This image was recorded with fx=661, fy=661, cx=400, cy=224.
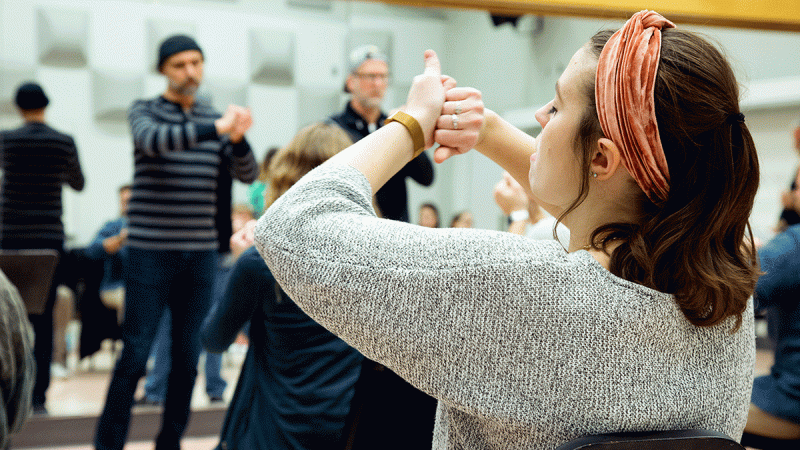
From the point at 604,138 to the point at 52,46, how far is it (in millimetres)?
4476

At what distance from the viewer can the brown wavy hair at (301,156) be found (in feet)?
5.38

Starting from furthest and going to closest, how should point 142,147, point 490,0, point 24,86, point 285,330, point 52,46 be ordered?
point 52,46, point 24,86, point 142,147, point 490,0, point 285,330

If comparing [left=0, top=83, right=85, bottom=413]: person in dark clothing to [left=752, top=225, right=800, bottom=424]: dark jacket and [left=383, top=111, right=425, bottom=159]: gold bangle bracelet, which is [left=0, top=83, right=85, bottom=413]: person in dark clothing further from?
[left=752, top=225, right=800, bottom=424]: dark jacket

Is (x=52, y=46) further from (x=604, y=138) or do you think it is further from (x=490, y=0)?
(x=604, y=138)

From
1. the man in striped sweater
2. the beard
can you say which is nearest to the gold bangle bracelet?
the man in striped sweater

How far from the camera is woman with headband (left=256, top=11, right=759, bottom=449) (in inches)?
24.0

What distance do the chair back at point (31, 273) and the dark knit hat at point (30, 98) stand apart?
0.94m

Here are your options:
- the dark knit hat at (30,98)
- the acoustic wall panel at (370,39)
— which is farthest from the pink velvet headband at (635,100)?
the acoustic wall panel at (370,39)

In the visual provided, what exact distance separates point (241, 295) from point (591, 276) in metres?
1.12

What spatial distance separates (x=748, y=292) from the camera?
67 centimetres

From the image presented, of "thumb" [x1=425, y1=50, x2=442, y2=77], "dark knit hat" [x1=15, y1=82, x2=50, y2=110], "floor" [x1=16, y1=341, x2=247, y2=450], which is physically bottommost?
"floor" [x1=16, y1=341, x2=247, y2=450]

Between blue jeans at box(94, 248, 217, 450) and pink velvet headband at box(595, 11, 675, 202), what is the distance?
81.5 inches

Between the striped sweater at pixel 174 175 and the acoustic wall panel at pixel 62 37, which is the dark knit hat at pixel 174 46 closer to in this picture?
the striped sweater at pixel 174 175

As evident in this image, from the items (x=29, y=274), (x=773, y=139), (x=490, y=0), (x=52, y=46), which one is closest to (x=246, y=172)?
(x=29, y=274)
